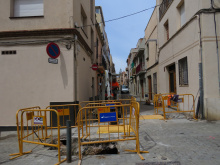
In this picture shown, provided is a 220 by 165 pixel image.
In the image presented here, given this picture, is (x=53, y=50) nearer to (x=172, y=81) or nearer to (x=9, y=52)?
(x=9, y=52)

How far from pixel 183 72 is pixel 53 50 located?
7.02 meters

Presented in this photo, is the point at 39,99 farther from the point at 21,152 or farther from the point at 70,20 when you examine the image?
the point at 70,20

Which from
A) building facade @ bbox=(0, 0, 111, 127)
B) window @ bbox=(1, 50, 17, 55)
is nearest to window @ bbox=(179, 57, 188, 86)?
building facade @ bbox=(0, 0, 111, 127)

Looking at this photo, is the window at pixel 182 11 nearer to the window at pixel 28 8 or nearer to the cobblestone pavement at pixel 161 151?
the cobblestone pavement at pixel 161 151

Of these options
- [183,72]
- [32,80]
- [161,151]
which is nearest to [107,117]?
[161,151]

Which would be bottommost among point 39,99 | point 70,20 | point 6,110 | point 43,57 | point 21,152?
point 21,152

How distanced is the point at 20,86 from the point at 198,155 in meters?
6.84

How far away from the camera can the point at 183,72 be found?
8.75m

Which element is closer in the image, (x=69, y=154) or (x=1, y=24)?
(x=69, y=154)

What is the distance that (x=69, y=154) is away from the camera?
11.1 feet

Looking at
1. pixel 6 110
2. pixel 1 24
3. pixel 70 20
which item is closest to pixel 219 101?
pixel 70 20

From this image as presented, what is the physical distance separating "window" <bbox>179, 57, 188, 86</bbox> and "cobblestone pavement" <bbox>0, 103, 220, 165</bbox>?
142 inches

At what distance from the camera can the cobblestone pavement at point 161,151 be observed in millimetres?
3281

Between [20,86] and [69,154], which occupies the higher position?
[20,86]
